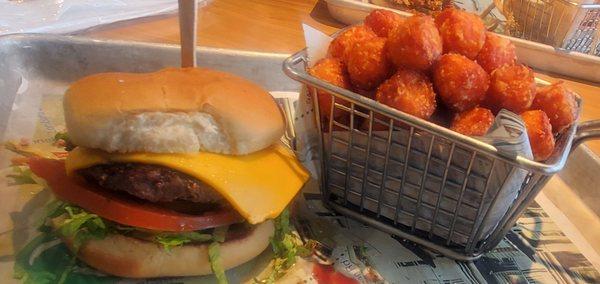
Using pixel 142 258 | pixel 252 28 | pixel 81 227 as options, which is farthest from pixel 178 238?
pixel 252 28

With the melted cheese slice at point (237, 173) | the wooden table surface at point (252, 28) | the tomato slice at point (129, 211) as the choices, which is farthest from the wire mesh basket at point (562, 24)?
the tomato slice at point (129, 211)

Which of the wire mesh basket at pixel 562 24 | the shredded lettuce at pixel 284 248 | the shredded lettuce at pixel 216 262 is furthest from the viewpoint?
the wire mesh basket at pixel 562 24

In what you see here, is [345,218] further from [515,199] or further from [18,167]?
[18,167]

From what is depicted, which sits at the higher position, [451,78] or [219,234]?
[451,78]

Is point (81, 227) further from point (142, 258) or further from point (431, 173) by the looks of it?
point (431, 173)

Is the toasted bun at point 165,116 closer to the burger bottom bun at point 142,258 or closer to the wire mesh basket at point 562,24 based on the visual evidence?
the burger bottom bun at point 142,258
